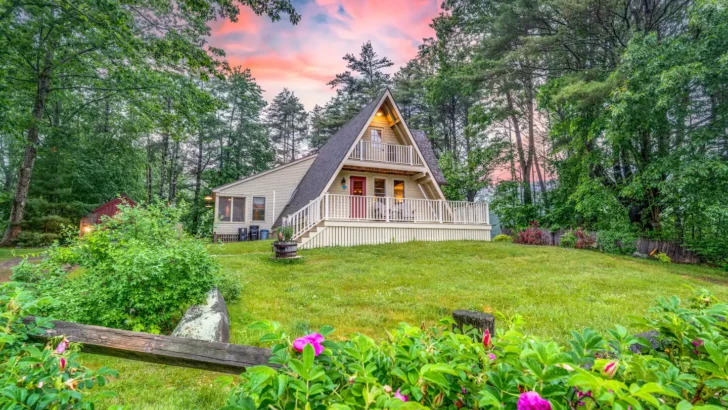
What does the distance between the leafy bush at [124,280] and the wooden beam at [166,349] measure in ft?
5.52

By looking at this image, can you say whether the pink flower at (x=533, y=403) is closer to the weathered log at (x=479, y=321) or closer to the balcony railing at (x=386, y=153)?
the weathered log at (x=479, y=321)

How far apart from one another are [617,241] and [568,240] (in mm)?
1620

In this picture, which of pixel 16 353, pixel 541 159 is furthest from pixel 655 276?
pixel 541 159

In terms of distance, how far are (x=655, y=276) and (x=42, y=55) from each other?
2127 cm

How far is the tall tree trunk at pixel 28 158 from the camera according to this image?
39.3 ft

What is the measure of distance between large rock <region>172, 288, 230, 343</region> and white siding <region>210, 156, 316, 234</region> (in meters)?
14.3

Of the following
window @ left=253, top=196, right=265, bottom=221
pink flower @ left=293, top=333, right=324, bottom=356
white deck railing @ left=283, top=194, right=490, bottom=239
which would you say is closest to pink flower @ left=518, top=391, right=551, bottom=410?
pink flower @ left=293, top=333, right=324, bottom=356

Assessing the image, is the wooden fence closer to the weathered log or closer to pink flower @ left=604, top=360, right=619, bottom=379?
the weathered log

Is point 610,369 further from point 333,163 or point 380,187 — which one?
point 380,187

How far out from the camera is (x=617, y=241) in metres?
11.4

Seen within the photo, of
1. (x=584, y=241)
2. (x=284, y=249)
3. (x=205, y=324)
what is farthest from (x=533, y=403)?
(x=584, y=241)

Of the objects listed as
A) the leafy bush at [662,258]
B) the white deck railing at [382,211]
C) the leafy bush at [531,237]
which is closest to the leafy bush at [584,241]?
the leafy bush at [531,237]

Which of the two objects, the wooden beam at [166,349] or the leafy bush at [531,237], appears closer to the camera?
the wooden beam at [166,349]

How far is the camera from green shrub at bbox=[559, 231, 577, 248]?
12562mm
